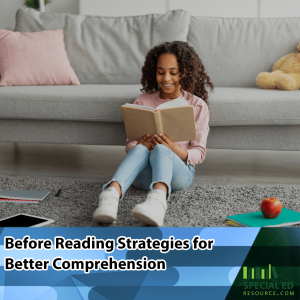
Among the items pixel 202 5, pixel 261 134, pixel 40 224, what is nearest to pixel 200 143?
pixel 261 134

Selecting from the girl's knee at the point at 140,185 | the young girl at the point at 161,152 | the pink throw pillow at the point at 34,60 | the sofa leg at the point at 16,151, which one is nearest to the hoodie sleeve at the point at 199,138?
the young girl at the point at 161,152

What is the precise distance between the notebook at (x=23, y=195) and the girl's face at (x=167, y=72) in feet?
2.40

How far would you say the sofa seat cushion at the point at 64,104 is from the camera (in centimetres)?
196

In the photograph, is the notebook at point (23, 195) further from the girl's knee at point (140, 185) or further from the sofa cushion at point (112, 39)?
the sofa cushion at point (112, 39)

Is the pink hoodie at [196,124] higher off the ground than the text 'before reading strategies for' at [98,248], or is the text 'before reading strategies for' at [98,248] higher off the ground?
the pink hoodie at [196,124]

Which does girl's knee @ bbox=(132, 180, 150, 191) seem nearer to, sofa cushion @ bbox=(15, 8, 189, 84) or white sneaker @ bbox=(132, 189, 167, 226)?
white sneaker @ bbox=(132, 189, 167, 226)

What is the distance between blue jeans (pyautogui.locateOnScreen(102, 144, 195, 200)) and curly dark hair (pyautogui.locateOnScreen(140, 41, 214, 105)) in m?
0.43

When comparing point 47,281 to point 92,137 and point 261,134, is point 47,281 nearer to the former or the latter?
point 92,137

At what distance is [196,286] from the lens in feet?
3.04

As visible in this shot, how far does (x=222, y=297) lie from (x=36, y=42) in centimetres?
211

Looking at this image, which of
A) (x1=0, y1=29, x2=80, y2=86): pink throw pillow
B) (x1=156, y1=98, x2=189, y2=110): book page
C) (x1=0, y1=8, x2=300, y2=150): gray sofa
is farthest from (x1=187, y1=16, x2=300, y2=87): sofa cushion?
(x1=156, y1=98, x2=189, y2=110): book page

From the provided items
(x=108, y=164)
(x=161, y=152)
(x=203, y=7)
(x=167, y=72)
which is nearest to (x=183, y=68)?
(x=167, y=72)

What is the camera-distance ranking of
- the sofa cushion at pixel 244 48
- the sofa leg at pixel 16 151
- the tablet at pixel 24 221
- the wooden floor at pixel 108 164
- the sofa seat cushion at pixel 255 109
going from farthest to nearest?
the sofa leg at pixel 16 151 → the sofa cushion at pixel 244 48 → the wooden floor at pixel 108 164 → the sofa seat cushion at pixel 255 109 → the tablet at pixel 24 221

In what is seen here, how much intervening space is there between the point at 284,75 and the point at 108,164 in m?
1.19
